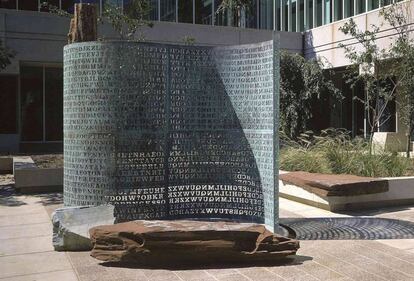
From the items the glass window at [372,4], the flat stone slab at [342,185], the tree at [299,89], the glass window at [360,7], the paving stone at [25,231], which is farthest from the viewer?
the glass window at [360,7]

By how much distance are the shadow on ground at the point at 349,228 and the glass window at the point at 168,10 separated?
2180cm

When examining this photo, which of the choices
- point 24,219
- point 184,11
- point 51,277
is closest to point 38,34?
point 184,11

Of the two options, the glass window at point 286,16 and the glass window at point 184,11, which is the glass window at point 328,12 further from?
the glass window at point 184,11

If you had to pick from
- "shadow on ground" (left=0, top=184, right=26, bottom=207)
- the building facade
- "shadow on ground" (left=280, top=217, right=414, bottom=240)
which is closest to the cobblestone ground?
"shadow on ground" (left=280, top=217, right=414, bottom=240)

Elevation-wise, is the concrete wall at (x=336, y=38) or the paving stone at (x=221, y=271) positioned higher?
the concrete wall at (x=336, y=38)

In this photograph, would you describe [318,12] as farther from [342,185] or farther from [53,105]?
[342,185]

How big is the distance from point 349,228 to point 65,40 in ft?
62.9

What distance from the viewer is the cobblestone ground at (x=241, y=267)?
5.60m

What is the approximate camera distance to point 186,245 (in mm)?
5902

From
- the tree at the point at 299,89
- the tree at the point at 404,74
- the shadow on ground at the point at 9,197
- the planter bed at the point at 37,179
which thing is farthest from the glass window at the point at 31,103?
the tree at the point at 404,74

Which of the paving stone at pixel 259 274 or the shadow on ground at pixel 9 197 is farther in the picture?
the shadow on ground at pixel 9 197

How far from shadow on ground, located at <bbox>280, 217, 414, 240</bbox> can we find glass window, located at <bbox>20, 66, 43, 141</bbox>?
1842cm

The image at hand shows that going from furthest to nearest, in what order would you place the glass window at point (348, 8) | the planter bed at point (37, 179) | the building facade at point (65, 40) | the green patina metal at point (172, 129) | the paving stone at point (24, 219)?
the glass window at point (348, 8)
the building facade at point (65, 40)
the planter bed at point (37, 179)
the paving stone at point (24, 219)
the green patina metal at point (172, 129)

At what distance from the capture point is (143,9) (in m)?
16.4
